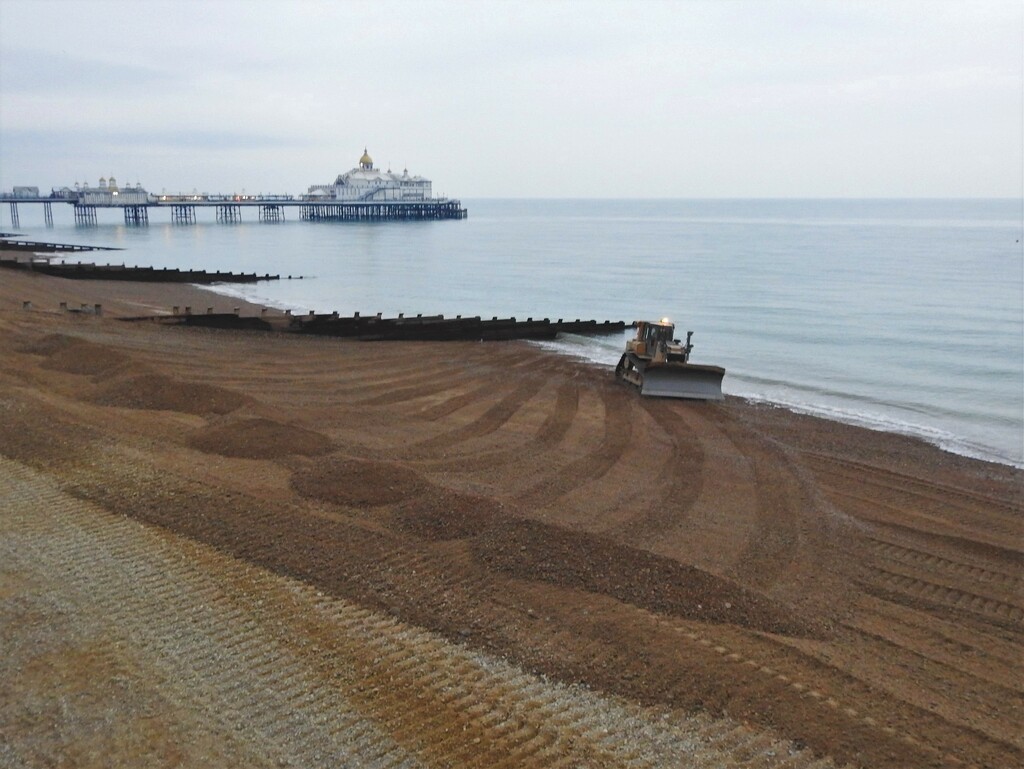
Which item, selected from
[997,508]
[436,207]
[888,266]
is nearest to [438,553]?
[997,508]

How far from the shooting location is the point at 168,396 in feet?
→ 56.2

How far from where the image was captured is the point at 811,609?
30.7 ft

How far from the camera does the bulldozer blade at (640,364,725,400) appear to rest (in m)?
21.8

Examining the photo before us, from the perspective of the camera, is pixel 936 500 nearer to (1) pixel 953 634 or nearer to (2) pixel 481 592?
(1) pixel 953 634

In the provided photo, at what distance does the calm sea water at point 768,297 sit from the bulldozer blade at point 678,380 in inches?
137

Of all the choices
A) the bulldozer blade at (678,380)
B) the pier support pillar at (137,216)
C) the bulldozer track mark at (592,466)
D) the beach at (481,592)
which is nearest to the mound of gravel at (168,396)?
the beach at (481,592)

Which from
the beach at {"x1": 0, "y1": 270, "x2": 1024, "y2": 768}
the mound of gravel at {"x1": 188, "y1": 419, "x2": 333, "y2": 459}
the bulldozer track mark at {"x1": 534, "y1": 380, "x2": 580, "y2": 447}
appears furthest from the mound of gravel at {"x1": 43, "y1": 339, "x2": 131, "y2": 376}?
the bulldozer track mark at {"x1": 534, "y1": 380, "x2": 580, "y2": 447}

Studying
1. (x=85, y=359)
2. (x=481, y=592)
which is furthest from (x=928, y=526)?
(x=85, y=359)

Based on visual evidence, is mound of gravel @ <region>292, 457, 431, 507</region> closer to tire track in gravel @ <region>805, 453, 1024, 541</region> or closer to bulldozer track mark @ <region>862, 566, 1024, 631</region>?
bulldozer track mark @ <region>862, 566, 1024, 631</region>

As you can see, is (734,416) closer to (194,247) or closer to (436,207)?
(194,247)

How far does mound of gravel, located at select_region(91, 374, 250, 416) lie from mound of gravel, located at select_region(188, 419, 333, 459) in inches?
63.6

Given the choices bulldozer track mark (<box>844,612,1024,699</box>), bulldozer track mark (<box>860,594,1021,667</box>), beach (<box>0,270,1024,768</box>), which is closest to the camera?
beach (<box>0,270,1024,768</box>)

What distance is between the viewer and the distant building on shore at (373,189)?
146 m

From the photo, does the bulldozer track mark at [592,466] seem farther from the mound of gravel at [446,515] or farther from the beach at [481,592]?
the mound of gravel at [446,515]
